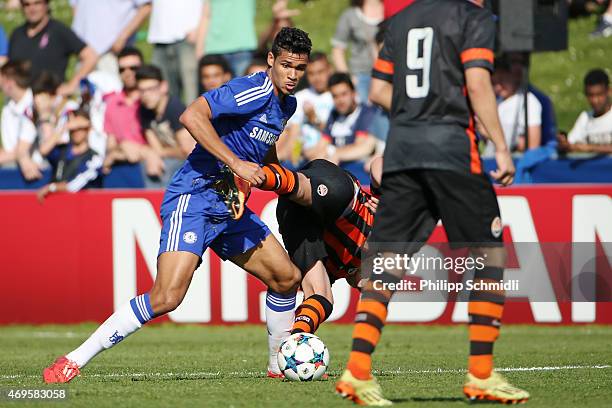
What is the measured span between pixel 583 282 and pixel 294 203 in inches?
192

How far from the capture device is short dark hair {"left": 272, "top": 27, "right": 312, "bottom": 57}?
820 cm

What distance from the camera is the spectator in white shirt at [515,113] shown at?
14.2 meters

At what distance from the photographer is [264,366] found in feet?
32.2

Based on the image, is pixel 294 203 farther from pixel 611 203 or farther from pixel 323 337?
pixel 611 203

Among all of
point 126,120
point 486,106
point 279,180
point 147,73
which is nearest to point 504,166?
point 486,106

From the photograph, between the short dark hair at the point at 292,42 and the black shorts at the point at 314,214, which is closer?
the short dark hair at the point at 292,42

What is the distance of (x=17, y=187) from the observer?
15.3 m

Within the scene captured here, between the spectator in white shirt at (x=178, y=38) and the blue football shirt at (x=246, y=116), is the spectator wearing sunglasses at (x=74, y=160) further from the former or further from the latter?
the blue football shirt at (x=246, y=116)

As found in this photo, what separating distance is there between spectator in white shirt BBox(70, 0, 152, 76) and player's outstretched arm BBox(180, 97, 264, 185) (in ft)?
28.9

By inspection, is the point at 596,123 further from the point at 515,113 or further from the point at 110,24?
the point at 110,24

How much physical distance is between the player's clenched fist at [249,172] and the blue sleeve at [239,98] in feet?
1.53

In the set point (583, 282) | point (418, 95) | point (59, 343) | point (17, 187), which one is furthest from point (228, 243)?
point (17, 187)

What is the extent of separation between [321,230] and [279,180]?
996 mm

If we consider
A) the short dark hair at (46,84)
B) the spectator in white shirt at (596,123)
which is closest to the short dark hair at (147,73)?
the short dark hair at (46,84)
